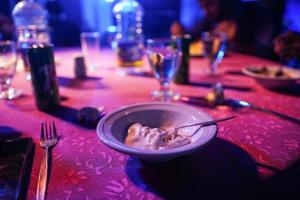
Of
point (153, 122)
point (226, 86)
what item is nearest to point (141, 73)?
point (226, 86)

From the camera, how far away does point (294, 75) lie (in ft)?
2.78

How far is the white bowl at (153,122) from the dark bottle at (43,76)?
11.4 inches

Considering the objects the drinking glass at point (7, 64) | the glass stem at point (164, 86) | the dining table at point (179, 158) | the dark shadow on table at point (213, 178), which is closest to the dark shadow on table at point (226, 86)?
the dining table at point (179, 158)

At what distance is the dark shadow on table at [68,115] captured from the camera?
61 centimetres

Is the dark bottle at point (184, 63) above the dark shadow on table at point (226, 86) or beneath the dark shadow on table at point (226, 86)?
above

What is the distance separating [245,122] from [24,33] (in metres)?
0.96

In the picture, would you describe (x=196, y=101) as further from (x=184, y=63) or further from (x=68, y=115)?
(x=68, y=115)

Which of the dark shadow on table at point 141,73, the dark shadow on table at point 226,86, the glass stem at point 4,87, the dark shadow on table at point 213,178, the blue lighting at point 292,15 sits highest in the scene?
the blue lighting at point 292,15

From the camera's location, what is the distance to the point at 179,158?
17.8 inches

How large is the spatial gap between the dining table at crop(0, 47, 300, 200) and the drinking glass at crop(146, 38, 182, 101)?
0.19 ft

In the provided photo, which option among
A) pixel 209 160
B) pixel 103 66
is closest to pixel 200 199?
pixel 209 160

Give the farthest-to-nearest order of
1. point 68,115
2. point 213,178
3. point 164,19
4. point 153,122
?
point 164,19 → point 68,115 → point 153,122 → point 213,178

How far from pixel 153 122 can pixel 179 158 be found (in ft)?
0.37

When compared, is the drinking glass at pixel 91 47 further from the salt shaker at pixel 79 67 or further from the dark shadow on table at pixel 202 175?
the dark shadow on table at pixel 202 175
